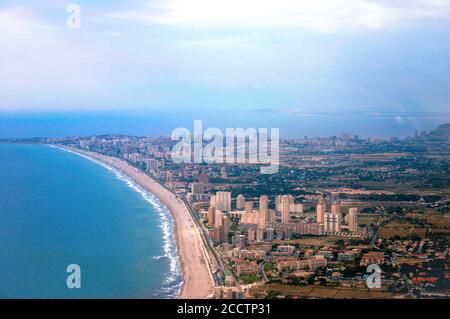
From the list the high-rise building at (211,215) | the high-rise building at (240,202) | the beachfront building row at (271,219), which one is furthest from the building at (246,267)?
the high-rise building at (240,202)

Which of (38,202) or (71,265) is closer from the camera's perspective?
(71,265)

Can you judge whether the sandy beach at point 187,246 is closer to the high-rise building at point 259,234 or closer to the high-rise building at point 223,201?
the high-rise building at point 223,201

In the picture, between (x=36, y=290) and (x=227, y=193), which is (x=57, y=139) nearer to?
(x=227, y=193)

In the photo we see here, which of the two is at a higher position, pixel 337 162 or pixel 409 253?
pixel 337 162

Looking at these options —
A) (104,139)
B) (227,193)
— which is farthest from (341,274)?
(104,139)

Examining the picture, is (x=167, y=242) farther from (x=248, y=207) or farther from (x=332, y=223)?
(x=332, y=223)

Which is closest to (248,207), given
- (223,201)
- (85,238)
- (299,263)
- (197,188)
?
(223,201)

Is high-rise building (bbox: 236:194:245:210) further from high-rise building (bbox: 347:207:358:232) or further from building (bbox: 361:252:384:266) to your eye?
building (bbox: 361:252:384:266)
